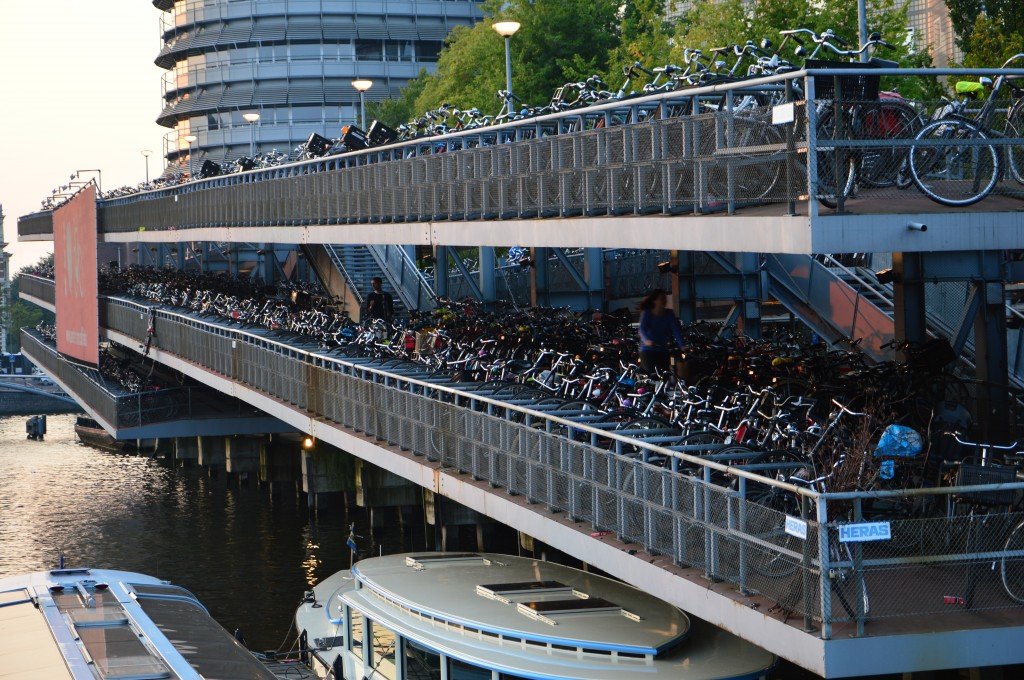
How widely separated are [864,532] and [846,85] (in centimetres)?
383

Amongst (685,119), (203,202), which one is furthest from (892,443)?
(203,202)

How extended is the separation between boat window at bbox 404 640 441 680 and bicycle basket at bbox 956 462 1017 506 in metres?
6.99

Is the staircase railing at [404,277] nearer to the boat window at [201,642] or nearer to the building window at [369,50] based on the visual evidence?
the boat window at [201,642]

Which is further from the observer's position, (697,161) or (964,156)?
(697,161)

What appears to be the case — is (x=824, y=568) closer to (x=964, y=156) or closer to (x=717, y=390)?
(x=964, y=156)

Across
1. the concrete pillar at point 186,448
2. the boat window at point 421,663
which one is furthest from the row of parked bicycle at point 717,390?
the concrete pillar at point 186,448

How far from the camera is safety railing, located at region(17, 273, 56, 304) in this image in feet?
214

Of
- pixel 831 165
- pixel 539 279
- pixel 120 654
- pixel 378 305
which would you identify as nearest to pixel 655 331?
pixel 831 165

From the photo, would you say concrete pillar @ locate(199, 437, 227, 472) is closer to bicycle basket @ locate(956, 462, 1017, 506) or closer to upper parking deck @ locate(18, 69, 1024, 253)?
upper parking deck @ locate(18, 69, 1024, 253)

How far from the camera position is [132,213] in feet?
167

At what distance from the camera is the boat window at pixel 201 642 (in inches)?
507

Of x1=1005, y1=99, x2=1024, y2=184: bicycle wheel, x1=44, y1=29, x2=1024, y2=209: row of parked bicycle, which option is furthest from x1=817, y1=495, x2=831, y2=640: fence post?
x1=1005, y1=99, x2=1024, y2=184: bicycle wheel

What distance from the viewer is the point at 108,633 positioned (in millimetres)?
13414

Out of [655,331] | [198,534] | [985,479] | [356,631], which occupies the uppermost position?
[655,331]
